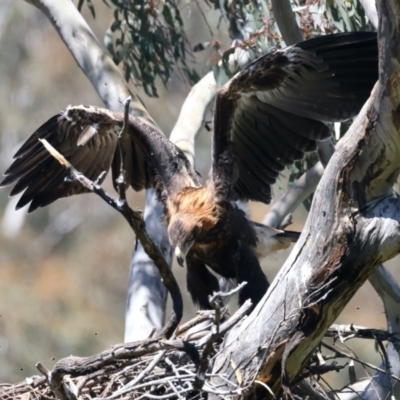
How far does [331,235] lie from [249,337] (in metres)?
0.49

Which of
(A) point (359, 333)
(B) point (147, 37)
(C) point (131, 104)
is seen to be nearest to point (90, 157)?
(C) point (131, 104)

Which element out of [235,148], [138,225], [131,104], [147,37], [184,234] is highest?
[147,37]

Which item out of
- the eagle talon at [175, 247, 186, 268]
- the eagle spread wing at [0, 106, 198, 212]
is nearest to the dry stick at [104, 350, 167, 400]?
the eagle talon at [175, 247, 186, 268]

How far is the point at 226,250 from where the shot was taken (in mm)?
4195

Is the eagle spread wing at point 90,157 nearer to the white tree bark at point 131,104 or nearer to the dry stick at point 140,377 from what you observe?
the white tree bark at point 131,104

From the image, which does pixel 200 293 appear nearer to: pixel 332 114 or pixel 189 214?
pixel 189 214

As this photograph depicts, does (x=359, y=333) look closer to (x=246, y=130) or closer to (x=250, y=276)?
(x=250, y=276)

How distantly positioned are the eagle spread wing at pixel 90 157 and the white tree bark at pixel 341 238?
1.59 metres

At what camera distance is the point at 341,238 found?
278 cm

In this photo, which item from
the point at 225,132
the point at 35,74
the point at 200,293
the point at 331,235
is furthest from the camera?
the point at 35,74

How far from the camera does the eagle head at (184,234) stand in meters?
4.02

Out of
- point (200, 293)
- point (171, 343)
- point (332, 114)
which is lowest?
point (200, 293)

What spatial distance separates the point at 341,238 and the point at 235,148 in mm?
1579

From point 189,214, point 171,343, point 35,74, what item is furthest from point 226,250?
point 35,74
